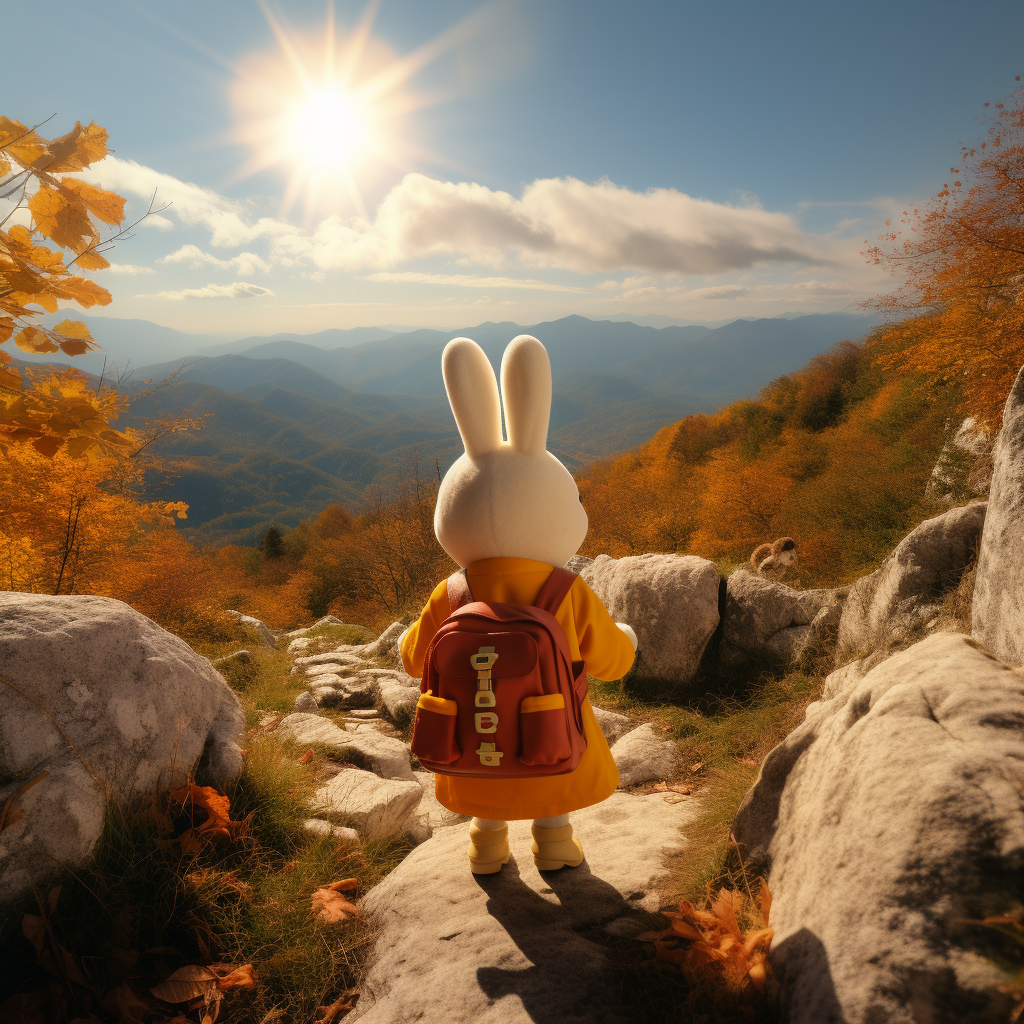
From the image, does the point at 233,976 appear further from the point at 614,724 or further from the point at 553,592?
the point at 614,724

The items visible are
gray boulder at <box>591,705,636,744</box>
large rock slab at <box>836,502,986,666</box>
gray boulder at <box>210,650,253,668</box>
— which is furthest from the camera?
gray boulder at <box>210,650,253,668</box>

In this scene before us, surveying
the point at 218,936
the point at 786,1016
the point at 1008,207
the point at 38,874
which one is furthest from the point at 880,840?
the point at 1008,207

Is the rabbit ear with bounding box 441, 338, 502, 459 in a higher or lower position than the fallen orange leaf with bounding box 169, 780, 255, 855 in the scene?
higher

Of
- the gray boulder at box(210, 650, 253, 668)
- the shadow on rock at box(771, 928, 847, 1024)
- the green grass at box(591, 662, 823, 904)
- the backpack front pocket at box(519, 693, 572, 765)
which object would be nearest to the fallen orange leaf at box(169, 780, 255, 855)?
the backpack front pocket at box(519, 693, 572, 765)

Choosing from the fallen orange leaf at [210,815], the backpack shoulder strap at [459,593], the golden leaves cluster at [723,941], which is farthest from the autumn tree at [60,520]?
the golden leaves cluster at [723,941]

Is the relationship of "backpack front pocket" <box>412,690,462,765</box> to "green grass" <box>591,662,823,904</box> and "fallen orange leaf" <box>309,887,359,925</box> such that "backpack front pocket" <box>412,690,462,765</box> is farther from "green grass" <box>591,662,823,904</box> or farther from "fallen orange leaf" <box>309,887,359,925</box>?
"green grass" <box>591,662,823,904</box>

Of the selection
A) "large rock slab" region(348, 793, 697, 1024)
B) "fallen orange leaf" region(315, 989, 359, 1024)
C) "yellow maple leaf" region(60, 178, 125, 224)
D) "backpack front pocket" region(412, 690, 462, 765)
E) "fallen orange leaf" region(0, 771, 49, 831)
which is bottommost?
"fallen orange leaf" region(315, 989, 359, 1024)
